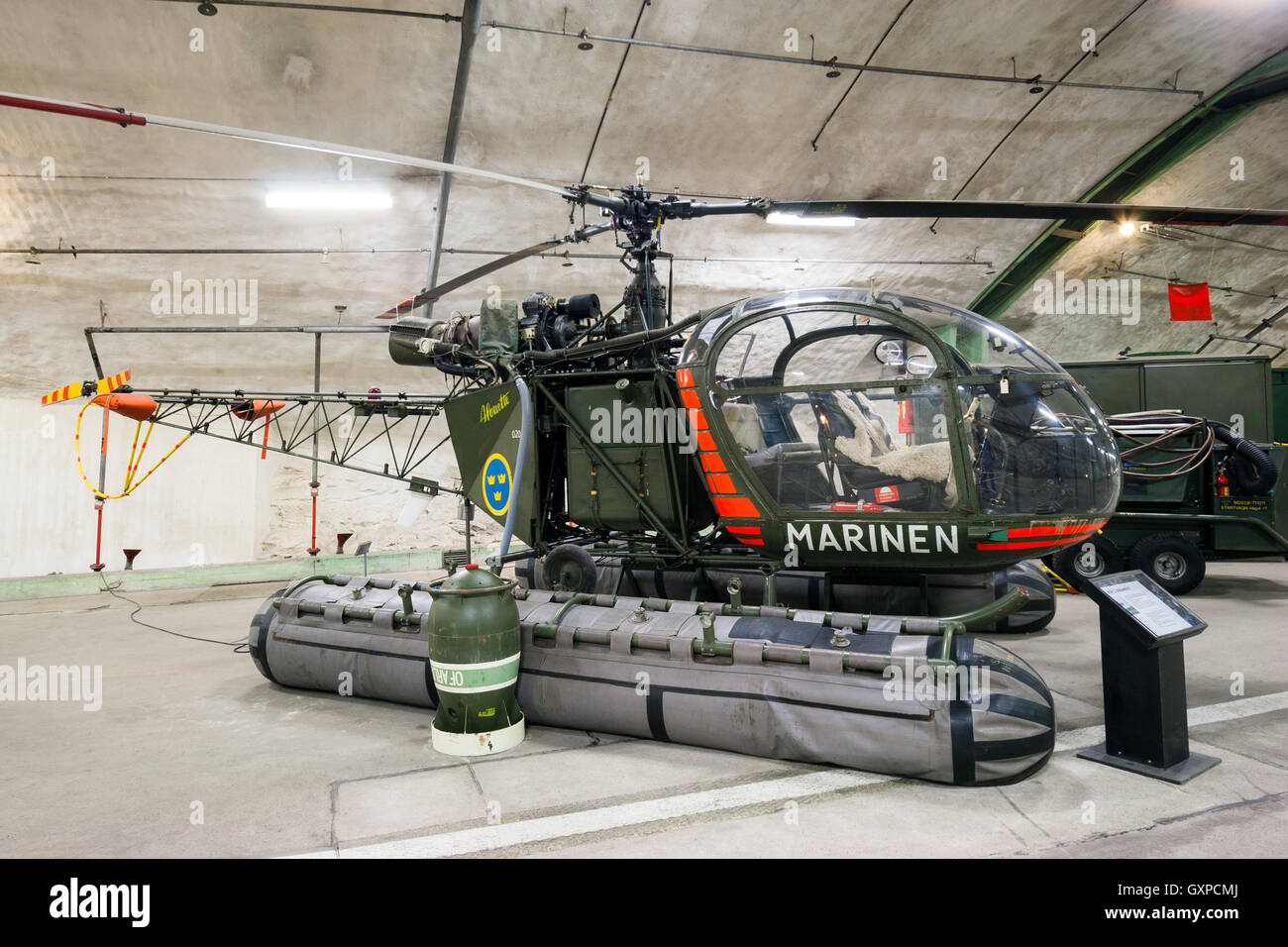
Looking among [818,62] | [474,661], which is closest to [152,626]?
[474,661]

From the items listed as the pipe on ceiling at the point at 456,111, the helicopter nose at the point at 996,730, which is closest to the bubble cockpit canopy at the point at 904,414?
the helicopter nose at the point at 996,730

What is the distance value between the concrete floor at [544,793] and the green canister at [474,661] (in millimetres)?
113

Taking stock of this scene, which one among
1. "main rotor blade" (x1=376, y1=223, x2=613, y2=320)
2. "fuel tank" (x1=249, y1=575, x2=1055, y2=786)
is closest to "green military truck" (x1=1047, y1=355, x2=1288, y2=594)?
"fuel tank" (x1=249, y1=575, x2=1055, y2=786)

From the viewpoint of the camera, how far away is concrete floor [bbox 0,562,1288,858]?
88.6 inches

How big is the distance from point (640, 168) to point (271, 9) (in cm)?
403

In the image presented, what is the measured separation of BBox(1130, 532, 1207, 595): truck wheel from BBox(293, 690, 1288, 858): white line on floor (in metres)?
4.47

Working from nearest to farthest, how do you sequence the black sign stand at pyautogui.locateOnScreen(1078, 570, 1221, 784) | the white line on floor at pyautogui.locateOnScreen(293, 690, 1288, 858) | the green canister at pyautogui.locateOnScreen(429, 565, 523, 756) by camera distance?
the white line on floor at pyautogui.locateOnScreen(293, 690, 1288, 858) < the black sign stand at pyautogui.locateOnScreen(1078, 570, 1221, 784) < the green canister at pyautogui.locateOnScreen(429, 565, 523, 756)

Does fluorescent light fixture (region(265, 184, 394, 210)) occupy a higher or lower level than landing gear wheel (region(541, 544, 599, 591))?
higher

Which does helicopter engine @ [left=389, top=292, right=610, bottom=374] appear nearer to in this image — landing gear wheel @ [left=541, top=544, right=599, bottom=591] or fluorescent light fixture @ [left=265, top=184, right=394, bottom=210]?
landing gear wheel @ [left=541, top=544, right=599, bottom=591]

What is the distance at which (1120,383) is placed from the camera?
7.49 metres

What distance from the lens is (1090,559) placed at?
6.73 m

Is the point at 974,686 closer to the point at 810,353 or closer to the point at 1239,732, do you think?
the point at 1239,732

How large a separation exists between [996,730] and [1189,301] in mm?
12380

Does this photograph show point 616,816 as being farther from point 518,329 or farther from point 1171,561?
point 1171,561
